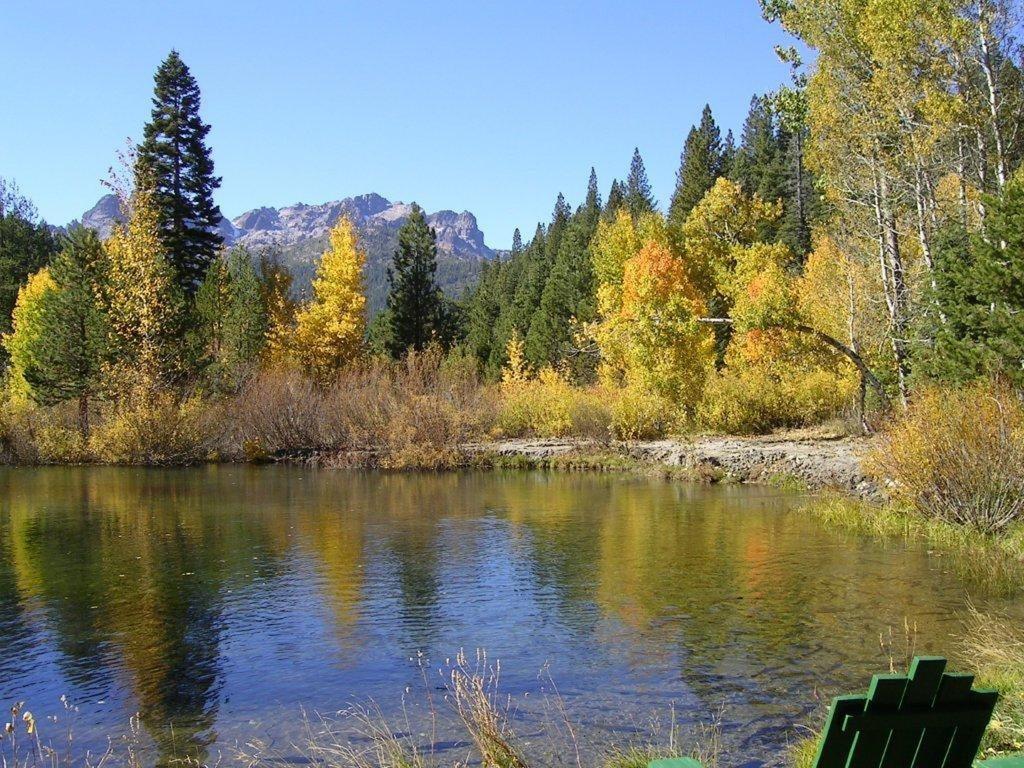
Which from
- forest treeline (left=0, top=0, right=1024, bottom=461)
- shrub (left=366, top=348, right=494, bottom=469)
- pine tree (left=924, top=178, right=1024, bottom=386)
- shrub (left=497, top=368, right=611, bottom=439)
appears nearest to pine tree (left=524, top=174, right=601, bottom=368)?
forest treeline (left=0, top=0, right=1024, bottom=461)

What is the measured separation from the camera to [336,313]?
157ft

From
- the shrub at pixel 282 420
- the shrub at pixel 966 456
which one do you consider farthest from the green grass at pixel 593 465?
the shrub at pixel 966 456

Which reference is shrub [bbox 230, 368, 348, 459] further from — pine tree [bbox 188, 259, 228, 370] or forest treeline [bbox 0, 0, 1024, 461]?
pine tree [bbox 188, 259, 228, 370]

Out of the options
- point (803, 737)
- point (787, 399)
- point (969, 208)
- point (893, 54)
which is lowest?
point (803, 737)

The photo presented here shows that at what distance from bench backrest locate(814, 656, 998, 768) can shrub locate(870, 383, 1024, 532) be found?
37.8ft

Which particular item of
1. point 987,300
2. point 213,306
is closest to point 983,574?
point 987,300

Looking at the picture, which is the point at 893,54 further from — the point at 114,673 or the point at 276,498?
the point at 114,673

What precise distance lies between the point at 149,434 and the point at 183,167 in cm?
1961

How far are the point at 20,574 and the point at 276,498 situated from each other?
365 inches

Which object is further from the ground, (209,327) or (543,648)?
(209,327)

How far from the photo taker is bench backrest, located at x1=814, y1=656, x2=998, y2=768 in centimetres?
291

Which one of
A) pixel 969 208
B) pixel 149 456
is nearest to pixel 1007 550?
pixel 969 208

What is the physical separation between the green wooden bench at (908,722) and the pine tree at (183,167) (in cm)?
4481

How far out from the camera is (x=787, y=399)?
31219 millimetres
